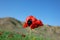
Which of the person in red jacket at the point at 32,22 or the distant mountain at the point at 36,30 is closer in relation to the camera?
the distant mountain at the point at 36,30

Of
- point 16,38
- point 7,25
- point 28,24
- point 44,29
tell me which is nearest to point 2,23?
point 7,25

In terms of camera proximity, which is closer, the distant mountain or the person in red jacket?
the distant mountain

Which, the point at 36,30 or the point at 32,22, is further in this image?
the point at 32,22

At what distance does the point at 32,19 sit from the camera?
49.5 ft

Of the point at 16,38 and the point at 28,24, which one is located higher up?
the point at 28,24

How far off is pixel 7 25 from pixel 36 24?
6.44ft

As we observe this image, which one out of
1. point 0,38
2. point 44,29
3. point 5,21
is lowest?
point 0,38

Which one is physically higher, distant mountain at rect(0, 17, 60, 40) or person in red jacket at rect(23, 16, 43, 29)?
person in red jacket at rect(23, 16, 43, 29)

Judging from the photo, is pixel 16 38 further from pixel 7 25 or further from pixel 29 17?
pixel 29 17

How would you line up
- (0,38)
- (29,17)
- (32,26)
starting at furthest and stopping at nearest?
1. (29,17)
2. (32,26)
3. (0,38)

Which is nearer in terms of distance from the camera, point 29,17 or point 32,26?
point 32,26

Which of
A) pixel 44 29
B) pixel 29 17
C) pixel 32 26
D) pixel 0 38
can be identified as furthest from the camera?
pixel 29 17

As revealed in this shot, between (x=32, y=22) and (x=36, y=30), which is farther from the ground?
(x=32, y=22)

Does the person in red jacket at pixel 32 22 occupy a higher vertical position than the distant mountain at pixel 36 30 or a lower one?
higher
